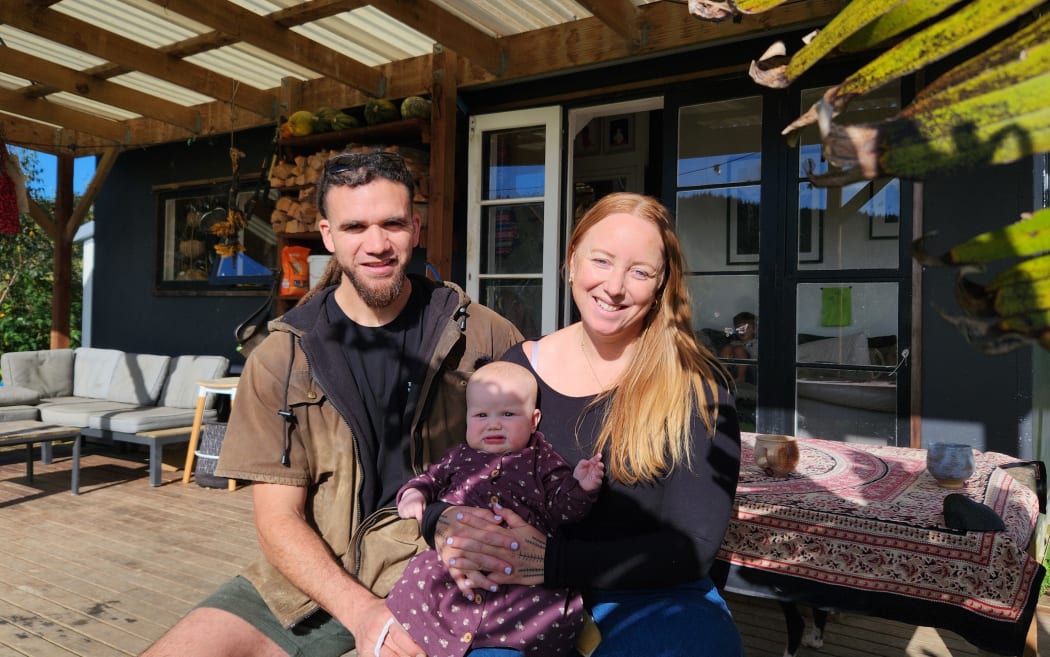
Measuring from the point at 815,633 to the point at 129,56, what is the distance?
18.4 ft

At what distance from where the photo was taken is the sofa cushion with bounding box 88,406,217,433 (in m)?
6.14

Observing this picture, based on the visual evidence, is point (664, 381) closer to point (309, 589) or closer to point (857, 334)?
point (309, 589)

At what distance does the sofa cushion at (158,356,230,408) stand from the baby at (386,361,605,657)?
5600 millimetres

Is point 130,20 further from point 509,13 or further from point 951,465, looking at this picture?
point 951,465

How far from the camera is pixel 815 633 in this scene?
3.05 m

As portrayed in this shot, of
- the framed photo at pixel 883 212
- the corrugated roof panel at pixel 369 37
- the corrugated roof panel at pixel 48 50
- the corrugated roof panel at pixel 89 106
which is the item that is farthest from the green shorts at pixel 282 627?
the corrugated roof panel at pixel 89 106

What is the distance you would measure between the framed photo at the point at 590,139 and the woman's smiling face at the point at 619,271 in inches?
235

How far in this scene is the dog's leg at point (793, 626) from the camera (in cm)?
276

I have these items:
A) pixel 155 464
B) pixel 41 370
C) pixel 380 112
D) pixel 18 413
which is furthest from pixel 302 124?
pixel 41 370

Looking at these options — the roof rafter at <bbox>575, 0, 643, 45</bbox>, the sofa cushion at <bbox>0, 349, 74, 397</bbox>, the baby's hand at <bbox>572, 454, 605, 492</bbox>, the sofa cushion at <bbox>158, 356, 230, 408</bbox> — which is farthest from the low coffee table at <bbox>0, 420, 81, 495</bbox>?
the baby's hand at <bbox>572, 454, 605, 492</bbox>

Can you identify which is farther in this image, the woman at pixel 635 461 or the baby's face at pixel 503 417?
the baby's face at pixel 503 417

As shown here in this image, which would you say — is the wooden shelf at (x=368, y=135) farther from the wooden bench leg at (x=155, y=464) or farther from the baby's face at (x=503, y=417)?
the baby's face at (x=503, y=417)

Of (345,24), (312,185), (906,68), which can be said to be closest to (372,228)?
(906,68)

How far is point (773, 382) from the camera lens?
15.5 ft
